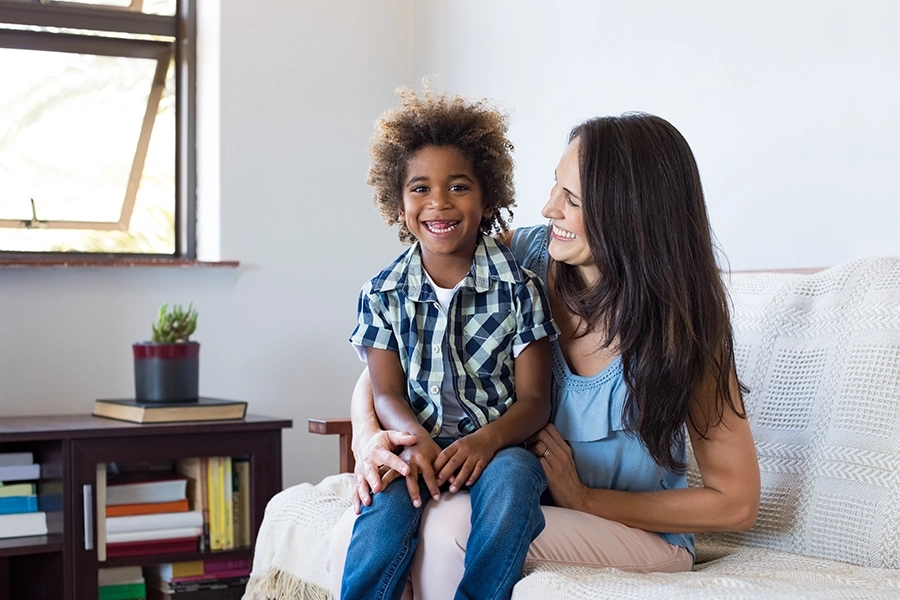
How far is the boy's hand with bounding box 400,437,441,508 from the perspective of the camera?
1.44 meters

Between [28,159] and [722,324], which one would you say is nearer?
[722,324]

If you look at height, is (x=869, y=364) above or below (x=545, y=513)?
above

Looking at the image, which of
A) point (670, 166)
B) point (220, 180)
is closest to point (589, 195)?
point (670, 166)

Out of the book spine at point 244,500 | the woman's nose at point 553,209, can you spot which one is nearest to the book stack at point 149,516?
the book spine at point 244,500

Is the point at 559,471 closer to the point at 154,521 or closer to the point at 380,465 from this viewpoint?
the point at 380,465

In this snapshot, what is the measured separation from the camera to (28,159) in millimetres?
3002

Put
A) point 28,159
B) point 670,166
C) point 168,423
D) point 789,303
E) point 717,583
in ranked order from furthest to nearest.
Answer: point 28,159
point 168,423
point 789,303
point 670,166
point 717,583

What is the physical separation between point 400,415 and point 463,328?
184 mm

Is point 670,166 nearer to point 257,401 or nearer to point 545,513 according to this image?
point 545,513

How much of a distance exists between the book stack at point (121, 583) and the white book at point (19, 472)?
267 millimetres

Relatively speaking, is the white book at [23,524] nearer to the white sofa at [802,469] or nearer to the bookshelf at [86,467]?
the bookshelf at [86,467]

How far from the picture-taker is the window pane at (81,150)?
2984 millimetres

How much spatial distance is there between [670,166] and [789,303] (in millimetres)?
401

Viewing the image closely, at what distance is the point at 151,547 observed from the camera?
2529 millimetres
